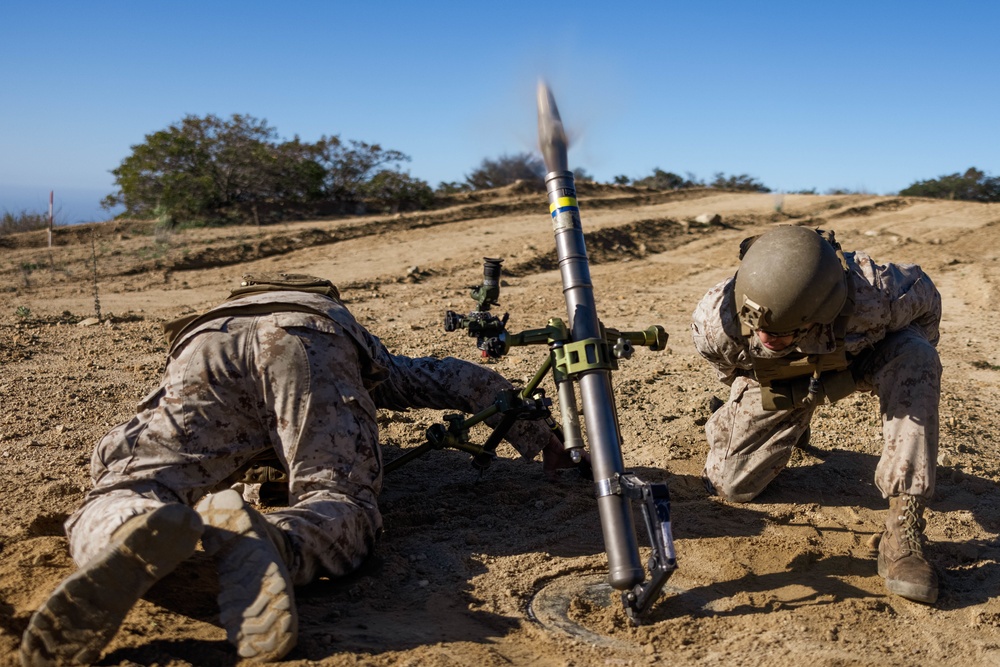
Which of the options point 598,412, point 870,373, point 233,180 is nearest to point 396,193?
point 233,180

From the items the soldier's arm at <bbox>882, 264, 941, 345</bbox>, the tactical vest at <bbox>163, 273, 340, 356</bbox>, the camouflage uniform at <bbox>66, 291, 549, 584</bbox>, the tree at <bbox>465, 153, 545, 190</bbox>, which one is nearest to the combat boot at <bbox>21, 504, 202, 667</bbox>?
the camouflage uniform at <bbox>66, 291, 549, 584</bbox>

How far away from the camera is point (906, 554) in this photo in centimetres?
371

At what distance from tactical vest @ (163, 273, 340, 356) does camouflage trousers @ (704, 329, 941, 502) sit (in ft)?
6.81

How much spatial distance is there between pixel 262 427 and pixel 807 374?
8.00 ft

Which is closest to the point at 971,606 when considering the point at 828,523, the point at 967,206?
the point at 828,523

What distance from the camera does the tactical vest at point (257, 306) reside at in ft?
12.0

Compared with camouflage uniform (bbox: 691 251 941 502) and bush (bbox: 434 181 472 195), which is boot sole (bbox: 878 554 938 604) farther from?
bush (bbox: 434 181 472 195)

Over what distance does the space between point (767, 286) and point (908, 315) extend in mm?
805

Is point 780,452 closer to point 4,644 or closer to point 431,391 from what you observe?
point 431,391

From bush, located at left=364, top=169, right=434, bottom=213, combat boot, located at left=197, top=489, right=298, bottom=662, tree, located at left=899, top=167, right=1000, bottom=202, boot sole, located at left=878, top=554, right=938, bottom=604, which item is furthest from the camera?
tree, located at left=899, top=167, right=1000, bottom=202

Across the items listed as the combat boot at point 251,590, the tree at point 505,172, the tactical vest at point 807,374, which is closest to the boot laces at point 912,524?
the tactical vest at point 807,374

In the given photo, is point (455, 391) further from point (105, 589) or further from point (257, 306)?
point (105, 589)

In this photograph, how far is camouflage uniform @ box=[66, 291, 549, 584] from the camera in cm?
338

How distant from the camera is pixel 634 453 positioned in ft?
17.0
